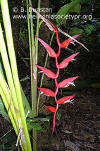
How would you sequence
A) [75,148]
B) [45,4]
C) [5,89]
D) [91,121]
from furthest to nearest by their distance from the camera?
[91,121], [75,148], [45,4], [5,89]

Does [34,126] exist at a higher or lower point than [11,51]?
lower

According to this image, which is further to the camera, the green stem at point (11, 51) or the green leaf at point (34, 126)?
the green leaf at point (34, 126)

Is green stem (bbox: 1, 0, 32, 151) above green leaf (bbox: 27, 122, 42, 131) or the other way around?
above

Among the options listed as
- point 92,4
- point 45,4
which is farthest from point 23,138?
point 92,4

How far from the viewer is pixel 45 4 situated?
2.71 ft

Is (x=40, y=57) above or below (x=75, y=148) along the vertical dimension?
above

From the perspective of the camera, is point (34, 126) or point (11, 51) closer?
point (11, 51)

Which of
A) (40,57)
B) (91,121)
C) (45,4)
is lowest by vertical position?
(91,121)

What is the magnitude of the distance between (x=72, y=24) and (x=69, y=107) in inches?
31.9

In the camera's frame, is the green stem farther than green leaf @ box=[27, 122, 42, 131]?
No

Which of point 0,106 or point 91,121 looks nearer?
point 0,106

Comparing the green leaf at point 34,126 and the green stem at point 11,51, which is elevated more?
the green stem at point 11,51

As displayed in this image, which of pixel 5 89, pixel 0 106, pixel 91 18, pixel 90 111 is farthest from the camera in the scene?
pixel 91 18

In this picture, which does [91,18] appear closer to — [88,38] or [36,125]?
A: [88,38]
